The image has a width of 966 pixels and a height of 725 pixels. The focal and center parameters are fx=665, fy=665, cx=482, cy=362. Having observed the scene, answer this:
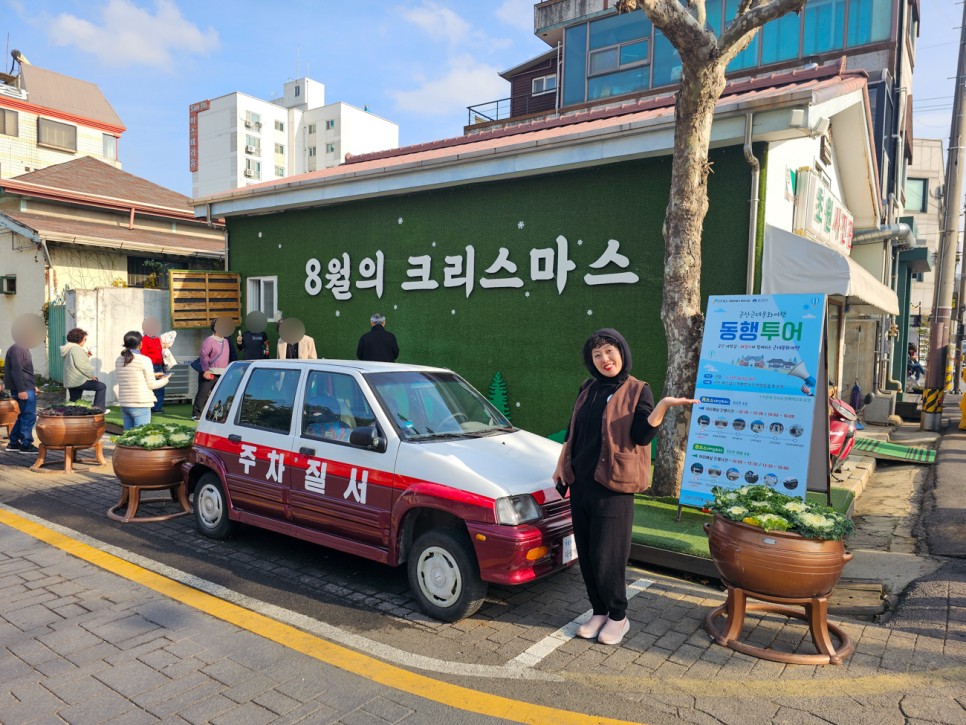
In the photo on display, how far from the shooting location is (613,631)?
416 centimetres

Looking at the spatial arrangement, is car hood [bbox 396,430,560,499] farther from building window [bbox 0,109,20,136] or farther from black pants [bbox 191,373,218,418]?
building window [bbox 0,109,20,136]

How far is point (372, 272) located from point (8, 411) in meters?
6.30

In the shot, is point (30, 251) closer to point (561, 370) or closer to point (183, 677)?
point (561, 370)

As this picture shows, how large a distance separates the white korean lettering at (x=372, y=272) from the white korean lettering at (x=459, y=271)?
143 cm

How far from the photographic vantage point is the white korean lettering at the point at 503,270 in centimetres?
1009

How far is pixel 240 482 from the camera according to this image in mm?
5750

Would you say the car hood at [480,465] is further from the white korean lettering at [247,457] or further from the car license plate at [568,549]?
the white korean lettering at [247,457]

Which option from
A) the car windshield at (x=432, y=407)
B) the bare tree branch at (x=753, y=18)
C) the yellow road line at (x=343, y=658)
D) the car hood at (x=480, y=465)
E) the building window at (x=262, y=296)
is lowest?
the yellow road line at (x=343, y=658)

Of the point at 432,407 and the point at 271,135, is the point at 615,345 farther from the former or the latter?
the point at 271,135

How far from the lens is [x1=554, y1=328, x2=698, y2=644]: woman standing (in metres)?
4.06

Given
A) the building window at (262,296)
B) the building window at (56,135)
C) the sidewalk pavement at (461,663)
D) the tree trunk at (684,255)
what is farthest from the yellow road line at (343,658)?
the building window at (56,135)

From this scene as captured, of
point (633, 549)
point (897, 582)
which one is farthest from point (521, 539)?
point (897, 582)

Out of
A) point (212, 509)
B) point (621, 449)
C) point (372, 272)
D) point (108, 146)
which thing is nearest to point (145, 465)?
point (212, 509)

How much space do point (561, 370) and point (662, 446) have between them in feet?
9.21
